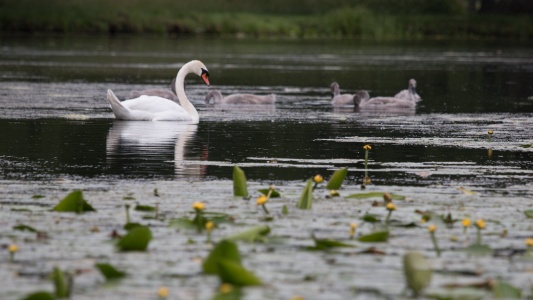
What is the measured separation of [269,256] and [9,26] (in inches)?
2243

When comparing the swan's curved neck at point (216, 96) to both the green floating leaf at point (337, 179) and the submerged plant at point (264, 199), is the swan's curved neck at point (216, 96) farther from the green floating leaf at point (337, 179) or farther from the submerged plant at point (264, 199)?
the submerged plant at point (264, 199)

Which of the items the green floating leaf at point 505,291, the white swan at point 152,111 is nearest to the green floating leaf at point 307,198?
the green floating leaf at point 505,291

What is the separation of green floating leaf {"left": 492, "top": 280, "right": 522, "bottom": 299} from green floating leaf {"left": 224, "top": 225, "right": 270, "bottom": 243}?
195 cm

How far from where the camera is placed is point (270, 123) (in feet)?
60.4

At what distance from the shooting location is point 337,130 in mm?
17359

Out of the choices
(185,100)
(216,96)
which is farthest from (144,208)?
(216,96)

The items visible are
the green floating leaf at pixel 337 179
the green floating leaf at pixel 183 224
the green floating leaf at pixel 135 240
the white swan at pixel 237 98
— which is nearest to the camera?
the green floating leaf at pixel 135 240

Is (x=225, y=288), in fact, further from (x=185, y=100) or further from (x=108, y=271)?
(x=185, y=100)

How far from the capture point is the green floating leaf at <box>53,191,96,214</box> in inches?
362

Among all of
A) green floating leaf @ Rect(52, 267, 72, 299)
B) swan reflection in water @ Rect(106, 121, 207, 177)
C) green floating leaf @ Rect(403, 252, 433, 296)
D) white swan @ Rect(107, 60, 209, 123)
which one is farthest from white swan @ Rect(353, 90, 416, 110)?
green floating leaf @ Rect(52, 267, 72, 299)

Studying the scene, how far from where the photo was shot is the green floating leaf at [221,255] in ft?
23.9

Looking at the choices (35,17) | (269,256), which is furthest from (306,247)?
(35,17)

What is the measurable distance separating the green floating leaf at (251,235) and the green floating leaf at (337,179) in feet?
7.57

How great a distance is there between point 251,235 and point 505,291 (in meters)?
2.05
